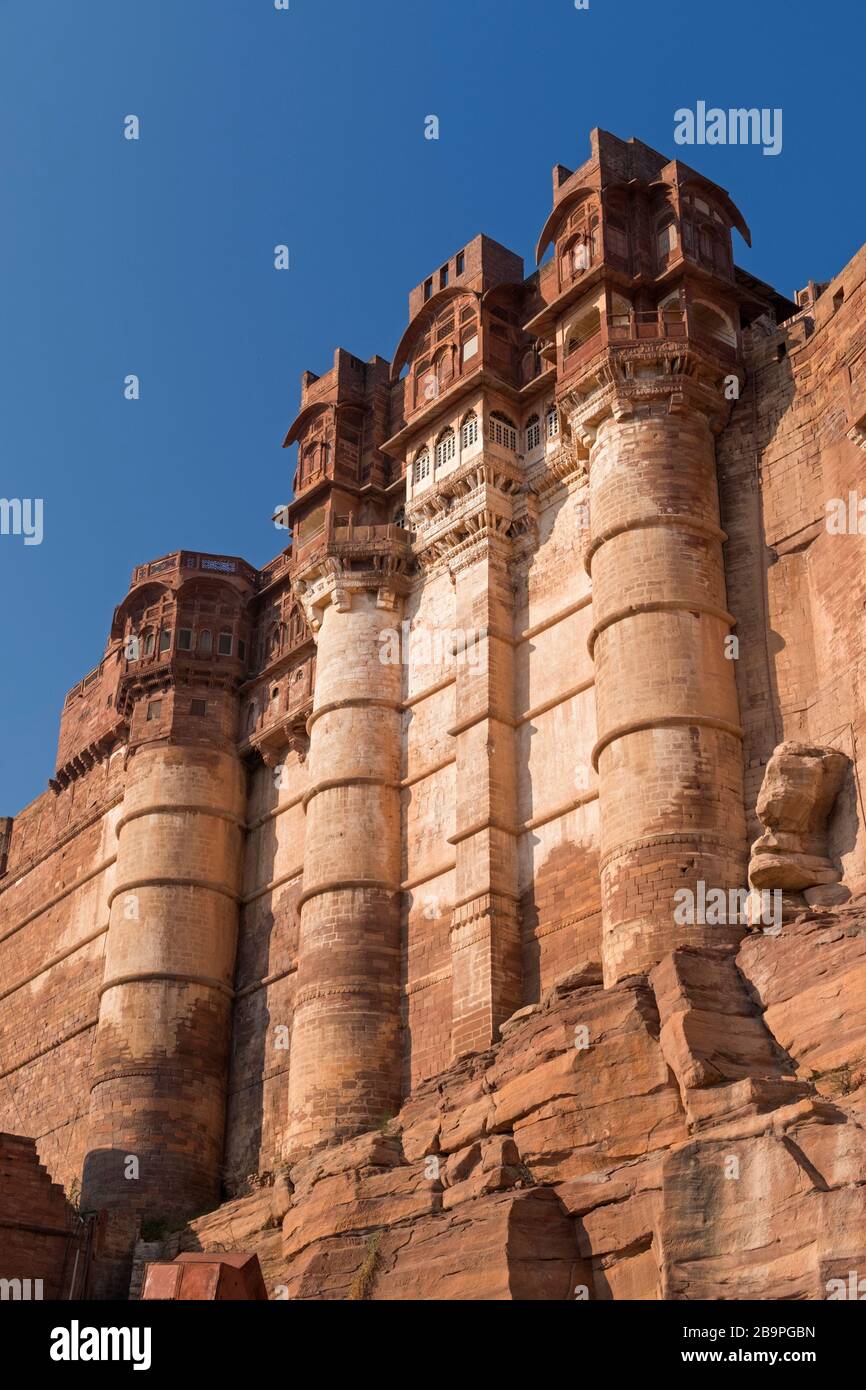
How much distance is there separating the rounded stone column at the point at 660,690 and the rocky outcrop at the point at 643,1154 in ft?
3.70

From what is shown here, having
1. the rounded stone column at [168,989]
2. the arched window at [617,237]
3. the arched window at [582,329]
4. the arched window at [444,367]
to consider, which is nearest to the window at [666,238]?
the arched window at [617,237]

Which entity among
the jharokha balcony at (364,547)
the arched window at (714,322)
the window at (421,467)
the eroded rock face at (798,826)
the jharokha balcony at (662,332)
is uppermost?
the window at (421,467)

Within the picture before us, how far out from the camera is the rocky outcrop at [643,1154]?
13602 millimetres

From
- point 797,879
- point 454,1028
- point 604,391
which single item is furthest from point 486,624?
point 797,879

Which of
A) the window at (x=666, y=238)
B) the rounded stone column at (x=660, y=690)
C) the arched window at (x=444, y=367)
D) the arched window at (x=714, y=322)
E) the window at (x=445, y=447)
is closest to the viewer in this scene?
the rounded stone column at (x=660, y=690)

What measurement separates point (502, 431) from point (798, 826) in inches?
371

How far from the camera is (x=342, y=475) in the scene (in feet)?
93.7

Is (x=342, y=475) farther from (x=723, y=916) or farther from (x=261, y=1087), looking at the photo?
(x=723, y=916)

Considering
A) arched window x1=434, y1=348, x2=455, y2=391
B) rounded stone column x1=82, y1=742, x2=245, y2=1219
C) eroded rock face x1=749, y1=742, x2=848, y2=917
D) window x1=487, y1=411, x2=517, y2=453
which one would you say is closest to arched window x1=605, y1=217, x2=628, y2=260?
window x1=487, y1=411, x2=517, y2=453

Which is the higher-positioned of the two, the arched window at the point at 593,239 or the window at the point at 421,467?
the arched window at the point at 593,239

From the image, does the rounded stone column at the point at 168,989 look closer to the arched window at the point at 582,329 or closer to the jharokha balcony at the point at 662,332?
the arched window at the point at 582,329

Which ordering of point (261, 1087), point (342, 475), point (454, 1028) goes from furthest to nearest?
point (342, 475) → point (261, 1087) → point (454, 1028)
